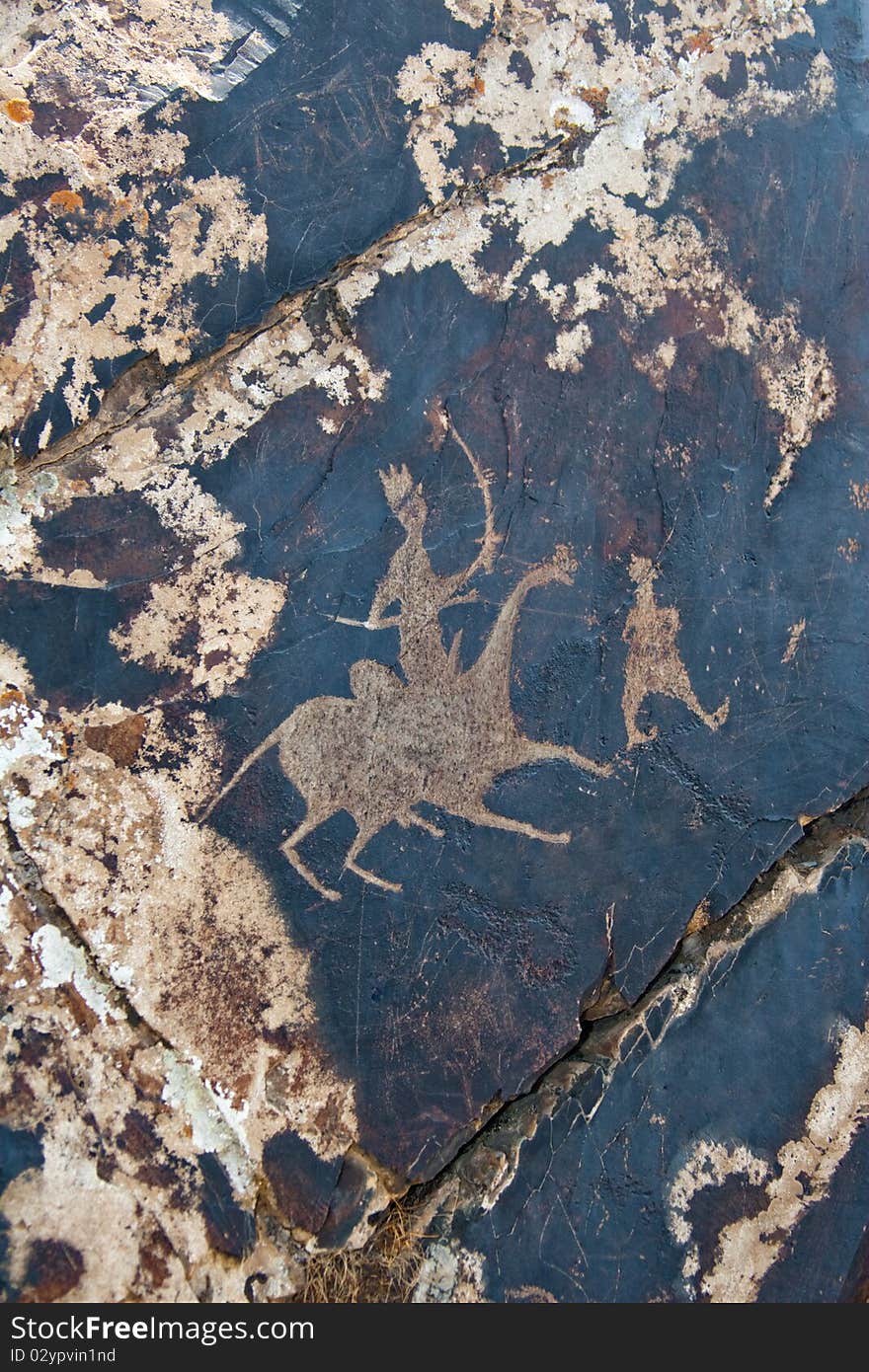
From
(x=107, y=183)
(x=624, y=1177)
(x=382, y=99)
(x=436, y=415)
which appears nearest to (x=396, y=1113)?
(x=624, y=1177)

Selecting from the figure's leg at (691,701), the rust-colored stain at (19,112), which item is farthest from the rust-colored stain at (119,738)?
the rust-colored stain at (19,112)

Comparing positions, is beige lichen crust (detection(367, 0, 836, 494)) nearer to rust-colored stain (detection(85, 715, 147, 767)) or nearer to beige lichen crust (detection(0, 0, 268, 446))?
beige lichen crust (detection(0, 0, 268, 446))

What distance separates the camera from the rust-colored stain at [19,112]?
69.5 inches

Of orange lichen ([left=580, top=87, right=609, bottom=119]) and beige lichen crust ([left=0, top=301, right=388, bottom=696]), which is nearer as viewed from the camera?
Answer: beige lichen crust ([left=0, top=301, right=388, bottom=696])

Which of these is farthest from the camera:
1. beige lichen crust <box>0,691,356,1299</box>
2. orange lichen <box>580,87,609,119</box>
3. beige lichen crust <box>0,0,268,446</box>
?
orange lichen <box>580,87,609,119</box>

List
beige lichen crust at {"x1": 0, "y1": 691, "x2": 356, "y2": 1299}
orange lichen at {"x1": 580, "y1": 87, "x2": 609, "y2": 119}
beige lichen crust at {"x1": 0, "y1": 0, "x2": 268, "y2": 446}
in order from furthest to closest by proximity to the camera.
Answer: orange lichen at {"x1": 580, "y1": 87, "x2": 609, "y2": 119} → beige lichen crust at {"x1": 0, "y1": 0, "x2": 268, "y2": 446} → beige lichen crust at {"x1": 0, "y1": 691, "x2": 356, "y2": 1299}

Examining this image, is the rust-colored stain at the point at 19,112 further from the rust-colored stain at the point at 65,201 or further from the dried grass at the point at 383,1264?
the dried grass at the point at 383,1264

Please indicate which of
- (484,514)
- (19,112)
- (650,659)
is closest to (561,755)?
(650,659)

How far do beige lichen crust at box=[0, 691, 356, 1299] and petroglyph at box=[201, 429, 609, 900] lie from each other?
0.14 m

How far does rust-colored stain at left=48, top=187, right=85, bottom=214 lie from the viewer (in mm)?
1770

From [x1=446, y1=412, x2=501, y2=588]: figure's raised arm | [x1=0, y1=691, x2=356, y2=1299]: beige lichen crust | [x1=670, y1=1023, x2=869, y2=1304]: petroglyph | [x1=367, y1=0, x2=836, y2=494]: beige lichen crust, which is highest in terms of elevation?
[x1=367, y1=0, x2=836, y2=494]: beige lichen crust

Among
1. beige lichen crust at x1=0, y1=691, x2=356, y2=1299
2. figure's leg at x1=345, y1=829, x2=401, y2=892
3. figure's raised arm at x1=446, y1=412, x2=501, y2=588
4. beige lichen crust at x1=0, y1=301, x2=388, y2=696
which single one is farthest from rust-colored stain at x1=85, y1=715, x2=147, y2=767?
figure's raised arm at x1=446, y1=412, x2=501, y2=588

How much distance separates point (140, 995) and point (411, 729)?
0.76 metres

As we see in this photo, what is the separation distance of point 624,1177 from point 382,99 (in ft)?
7.77
